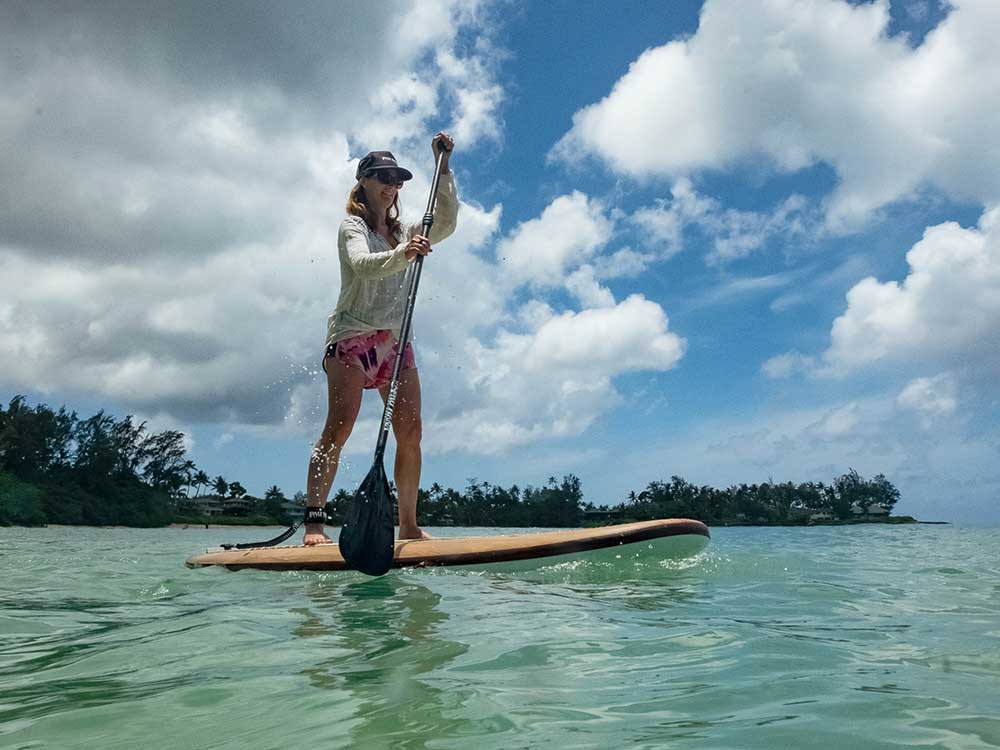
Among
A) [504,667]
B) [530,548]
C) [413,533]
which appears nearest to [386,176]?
[413,533]

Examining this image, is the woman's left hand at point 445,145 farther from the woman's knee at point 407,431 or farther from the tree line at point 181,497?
the tree line at point 181,497

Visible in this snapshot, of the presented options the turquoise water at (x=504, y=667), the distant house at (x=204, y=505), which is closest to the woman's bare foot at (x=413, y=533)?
the turquoise water at (x=504, y=667)

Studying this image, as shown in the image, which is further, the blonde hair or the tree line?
the tree line

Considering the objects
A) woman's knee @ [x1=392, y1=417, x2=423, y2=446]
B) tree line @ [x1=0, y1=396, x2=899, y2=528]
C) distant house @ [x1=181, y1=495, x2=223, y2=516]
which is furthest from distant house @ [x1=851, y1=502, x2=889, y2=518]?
woman's knee @ [x1=392, y1=417, x2=423, y2=446]

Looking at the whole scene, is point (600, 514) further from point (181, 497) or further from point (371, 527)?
point (371, 527)

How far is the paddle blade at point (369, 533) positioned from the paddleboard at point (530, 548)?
1.83ft

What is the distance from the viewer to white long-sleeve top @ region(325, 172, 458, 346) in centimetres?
527

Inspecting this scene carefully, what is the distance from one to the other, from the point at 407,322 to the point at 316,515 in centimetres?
159

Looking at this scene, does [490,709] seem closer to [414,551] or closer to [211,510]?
[414,551]

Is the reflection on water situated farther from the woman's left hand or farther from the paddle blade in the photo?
the woman's left hand

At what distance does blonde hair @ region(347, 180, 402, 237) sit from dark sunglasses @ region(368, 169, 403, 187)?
0.20 meters

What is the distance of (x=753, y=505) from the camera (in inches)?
5305

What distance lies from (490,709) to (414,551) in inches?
125

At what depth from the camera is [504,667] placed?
2115 mm
